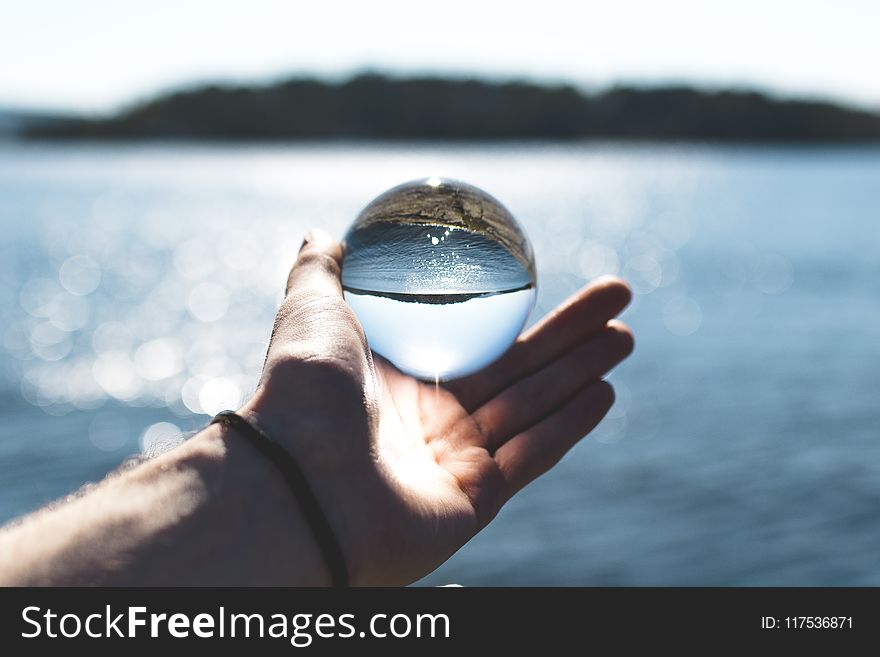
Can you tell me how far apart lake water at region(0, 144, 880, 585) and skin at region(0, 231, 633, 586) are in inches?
426

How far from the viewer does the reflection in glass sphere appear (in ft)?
12.0

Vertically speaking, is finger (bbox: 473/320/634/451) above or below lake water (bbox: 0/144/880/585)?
below

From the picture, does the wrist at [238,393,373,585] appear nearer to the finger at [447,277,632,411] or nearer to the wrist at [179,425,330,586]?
the wrist at [179,425,330,586]

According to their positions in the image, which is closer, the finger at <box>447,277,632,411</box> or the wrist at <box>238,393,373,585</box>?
the wrist at <box>238,393,373,585</box>

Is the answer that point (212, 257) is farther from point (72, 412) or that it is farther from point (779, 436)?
point (779, 436)

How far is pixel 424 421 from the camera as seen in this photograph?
3.95 meters

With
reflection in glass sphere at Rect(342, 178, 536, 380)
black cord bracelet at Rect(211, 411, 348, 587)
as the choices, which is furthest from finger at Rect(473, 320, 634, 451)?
black cord bracelet at Rect(211, 411, 348, 587)

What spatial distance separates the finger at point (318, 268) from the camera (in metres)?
3.47

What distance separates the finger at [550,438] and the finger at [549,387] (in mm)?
65

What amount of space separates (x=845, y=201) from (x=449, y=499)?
9635 cm

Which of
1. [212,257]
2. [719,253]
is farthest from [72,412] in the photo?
[719,253]

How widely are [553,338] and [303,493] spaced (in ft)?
6.89
